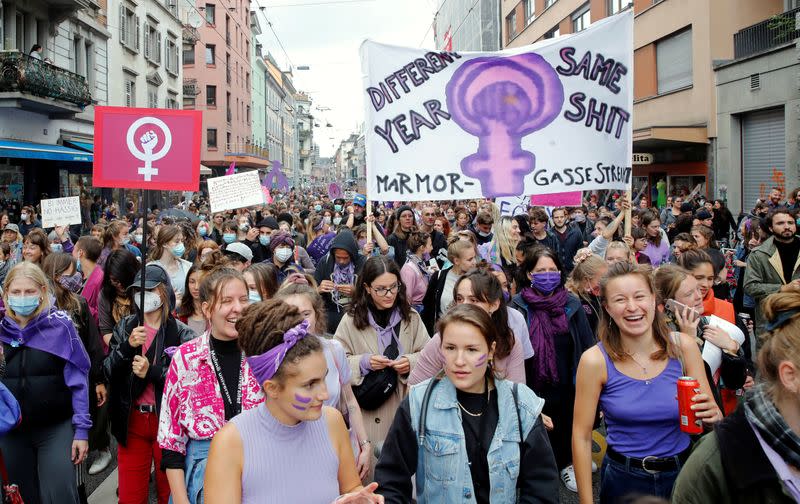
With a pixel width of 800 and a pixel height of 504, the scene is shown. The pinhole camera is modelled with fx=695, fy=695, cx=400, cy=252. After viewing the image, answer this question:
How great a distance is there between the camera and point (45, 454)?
13.2 ft

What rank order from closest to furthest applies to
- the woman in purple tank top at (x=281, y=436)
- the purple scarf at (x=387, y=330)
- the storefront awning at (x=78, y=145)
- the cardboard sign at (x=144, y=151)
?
the woman in purple tank top at (x=281, y=436) → the purple scarf at (x=387, y=330) → the cardboard sign at (x=144, y=151) → the storefront awning at (x=78, y=145)

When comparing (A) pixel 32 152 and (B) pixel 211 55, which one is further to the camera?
(B) pixel 211 55

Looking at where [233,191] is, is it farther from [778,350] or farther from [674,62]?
[674,62]

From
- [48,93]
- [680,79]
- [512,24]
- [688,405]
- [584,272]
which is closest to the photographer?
[688,405]

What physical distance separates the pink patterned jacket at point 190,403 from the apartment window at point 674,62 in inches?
899

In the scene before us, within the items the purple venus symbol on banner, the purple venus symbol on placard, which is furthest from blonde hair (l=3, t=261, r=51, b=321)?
the purple venus symbol on banner

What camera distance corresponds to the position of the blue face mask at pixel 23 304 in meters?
4.06

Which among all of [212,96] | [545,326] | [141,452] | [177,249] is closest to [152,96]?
[212,96]

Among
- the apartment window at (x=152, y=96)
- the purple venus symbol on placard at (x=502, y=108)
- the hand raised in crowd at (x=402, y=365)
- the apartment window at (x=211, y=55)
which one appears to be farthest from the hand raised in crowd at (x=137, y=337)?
the apartment window at (x=211, y=55)

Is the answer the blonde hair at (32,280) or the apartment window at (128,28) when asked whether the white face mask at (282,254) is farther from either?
the apartment window at (128,28)

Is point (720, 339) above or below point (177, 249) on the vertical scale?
below

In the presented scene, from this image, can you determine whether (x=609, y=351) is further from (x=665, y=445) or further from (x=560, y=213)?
(x=560, y=213)

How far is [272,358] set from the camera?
2.53 meters

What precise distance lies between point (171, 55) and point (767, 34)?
27631 millimetres
